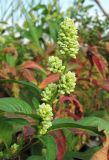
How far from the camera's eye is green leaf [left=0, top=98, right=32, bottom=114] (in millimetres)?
966

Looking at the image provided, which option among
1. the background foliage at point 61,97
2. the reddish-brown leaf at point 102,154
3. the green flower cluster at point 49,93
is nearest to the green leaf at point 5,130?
the background foliage at point 61,97

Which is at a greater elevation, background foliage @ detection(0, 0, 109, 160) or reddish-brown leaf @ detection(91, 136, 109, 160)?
background foliage @ detection(0, 0, 109, 160)

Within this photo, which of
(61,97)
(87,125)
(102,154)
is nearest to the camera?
(102,154)

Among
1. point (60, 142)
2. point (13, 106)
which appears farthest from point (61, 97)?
point (13, 106)

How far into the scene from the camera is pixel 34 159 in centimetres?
103

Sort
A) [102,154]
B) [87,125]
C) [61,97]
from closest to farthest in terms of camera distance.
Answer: [102,154], [87,125], [61,97]

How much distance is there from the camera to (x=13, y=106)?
98cm

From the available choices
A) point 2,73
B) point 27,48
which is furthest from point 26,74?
point 27,48

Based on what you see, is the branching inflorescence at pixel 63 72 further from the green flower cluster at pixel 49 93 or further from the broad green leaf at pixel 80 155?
the broad green leaf at pixel 80 155

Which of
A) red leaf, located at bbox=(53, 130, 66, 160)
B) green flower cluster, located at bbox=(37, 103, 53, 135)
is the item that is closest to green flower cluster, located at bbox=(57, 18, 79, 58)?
green flower cluster, located at bbox=(37, 103, 53, 135)

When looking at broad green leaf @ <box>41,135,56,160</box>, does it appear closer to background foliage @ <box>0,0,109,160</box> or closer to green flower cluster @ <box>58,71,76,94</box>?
background foliage @ <box>0,0,109,160</box>

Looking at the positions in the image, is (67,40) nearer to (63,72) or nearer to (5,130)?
(63,72)

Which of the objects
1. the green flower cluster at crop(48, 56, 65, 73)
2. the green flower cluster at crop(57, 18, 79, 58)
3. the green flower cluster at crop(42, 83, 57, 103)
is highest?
the green flower cluster at crop(57, 18, 79, 58)

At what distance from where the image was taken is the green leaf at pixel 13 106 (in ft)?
3.17
